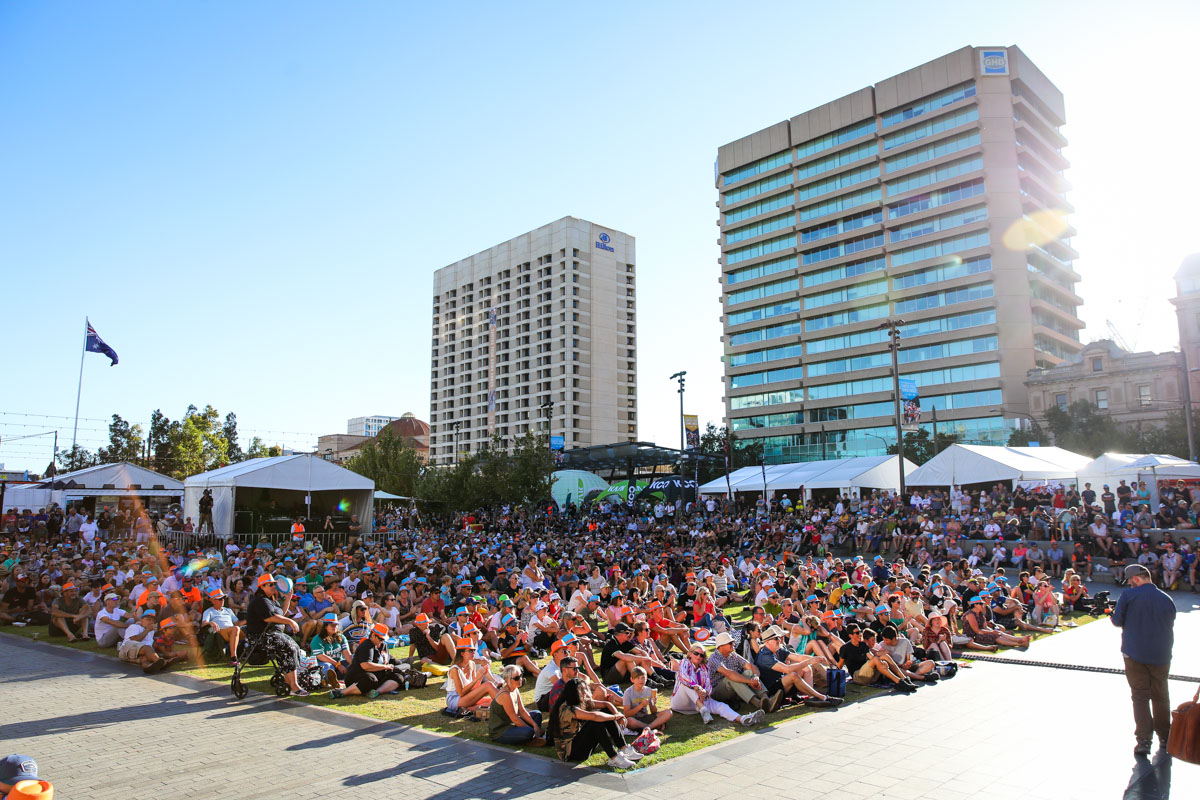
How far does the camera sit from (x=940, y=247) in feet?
241

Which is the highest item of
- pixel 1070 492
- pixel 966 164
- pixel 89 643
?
pixel 966 164

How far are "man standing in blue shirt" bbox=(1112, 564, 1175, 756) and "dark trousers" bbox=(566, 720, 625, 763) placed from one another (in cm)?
506

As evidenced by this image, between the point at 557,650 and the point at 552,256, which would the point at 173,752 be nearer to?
the point at 557,650

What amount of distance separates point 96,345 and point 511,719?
121 ft

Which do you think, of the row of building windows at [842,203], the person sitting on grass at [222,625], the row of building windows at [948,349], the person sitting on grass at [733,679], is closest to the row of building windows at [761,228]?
the row of building windows at [842,203]

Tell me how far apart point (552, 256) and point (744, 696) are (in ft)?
342

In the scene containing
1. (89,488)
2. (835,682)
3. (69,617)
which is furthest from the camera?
(89,488)

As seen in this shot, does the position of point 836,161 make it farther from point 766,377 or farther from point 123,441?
point 123,441

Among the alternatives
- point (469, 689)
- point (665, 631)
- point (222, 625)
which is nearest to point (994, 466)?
point (665, 631)

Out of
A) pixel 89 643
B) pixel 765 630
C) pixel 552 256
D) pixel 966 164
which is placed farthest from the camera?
pixel 552 256

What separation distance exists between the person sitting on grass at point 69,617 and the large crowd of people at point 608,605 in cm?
5

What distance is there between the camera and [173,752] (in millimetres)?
7652

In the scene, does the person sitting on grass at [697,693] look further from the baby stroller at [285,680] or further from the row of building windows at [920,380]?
the row of building windows at [920,380]

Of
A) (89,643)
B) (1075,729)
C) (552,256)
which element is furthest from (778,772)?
(552,256)
